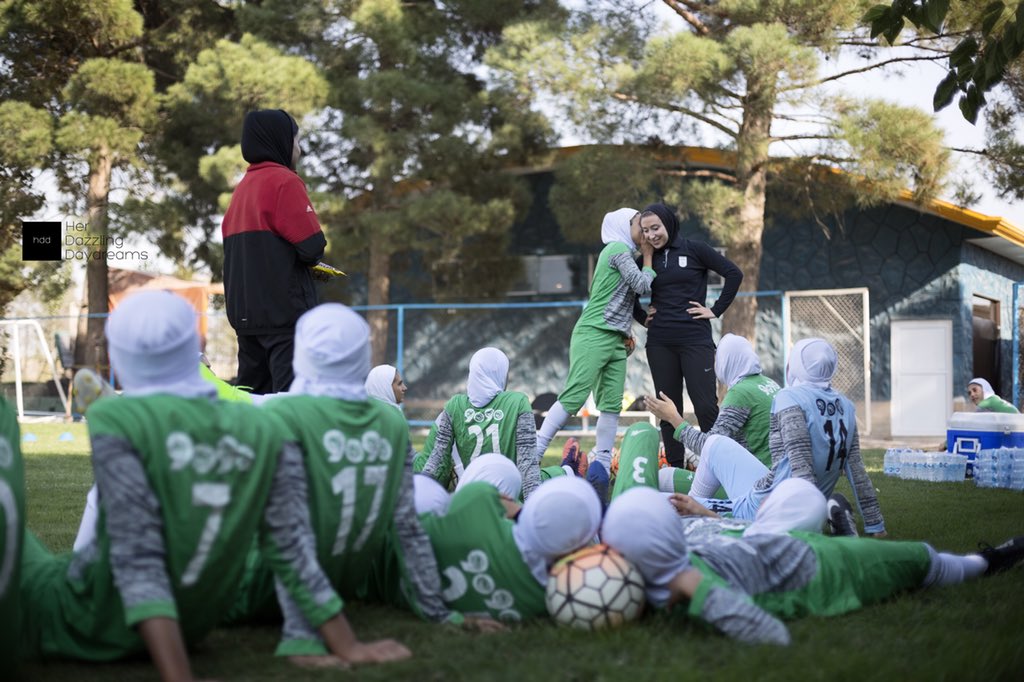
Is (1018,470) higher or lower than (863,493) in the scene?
lower

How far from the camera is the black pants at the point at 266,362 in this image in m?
4.69

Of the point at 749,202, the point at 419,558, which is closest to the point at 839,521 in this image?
the point at 419,558

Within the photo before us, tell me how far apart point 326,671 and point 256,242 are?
2.58 meters

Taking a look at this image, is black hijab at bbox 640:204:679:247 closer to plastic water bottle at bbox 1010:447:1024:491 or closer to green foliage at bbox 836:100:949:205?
plastic water bottle at bbox 1010:447:1024:491

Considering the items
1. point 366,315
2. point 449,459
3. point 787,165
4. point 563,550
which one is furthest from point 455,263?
point 563,550

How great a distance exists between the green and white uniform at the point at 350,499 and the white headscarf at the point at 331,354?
0.05 m

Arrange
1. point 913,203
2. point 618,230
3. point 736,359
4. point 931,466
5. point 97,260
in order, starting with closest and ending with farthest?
1. point 736,359
2. point 618,230
3. point 931,466
4. point 913,203
5. point 97,260

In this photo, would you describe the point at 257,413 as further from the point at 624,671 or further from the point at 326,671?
the point at 624,671

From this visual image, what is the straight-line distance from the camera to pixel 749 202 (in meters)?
15.0

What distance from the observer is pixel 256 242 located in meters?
4.74

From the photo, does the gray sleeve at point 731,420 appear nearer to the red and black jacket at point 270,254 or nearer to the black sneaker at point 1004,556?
the black sneaker at point 1004,556

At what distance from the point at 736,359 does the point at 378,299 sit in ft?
43.3

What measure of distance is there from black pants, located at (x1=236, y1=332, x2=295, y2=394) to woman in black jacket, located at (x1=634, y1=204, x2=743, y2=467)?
100 inches

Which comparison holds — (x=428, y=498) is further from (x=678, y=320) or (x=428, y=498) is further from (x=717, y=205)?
(x=717, y=205)
